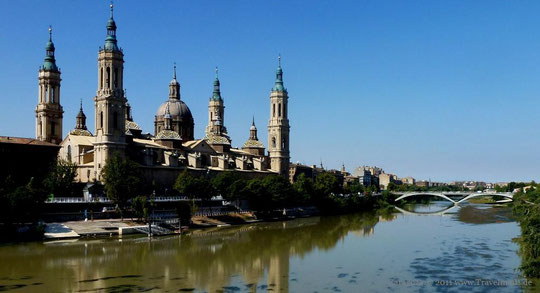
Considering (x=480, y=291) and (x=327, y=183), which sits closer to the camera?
(x=480, y=291)

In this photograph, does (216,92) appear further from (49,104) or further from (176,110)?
(49,104)

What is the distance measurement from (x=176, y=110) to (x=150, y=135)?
4.99 m

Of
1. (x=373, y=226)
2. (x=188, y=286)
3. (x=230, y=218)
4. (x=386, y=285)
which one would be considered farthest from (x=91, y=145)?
(x=386, y=285)

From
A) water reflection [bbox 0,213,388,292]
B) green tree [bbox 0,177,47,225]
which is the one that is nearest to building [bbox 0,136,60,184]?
green tree [bbox 0,177,47,225]

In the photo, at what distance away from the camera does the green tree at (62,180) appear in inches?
1858

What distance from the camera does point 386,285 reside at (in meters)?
26.1

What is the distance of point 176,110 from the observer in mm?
76375

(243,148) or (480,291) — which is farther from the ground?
(243,148)

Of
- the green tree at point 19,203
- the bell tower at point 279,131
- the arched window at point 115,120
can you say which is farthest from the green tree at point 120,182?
the bell tower at point 279,131

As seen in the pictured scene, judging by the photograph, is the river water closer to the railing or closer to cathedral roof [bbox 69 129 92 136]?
the railing

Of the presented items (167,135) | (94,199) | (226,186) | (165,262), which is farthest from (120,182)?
(167,135)

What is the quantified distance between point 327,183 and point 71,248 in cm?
4562

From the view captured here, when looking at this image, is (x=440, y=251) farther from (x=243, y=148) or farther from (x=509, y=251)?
(x=243, y=148)

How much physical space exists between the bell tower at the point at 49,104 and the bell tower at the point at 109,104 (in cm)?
1244
